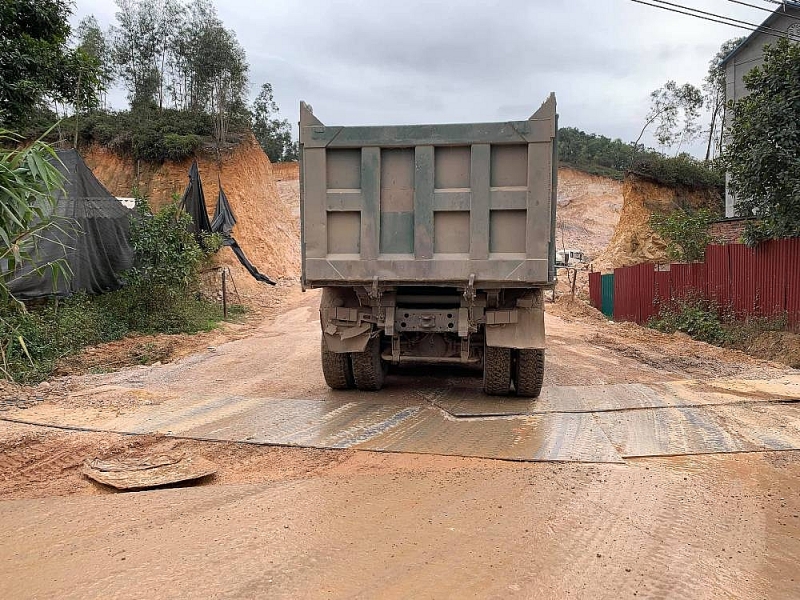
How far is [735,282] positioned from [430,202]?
9187 mm

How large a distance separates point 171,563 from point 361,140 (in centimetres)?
435

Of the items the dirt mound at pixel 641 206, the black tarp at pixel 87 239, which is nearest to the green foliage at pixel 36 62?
the black tarp at pixel 87 239

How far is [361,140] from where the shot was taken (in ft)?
21.0

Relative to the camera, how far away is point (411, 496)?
4.24 m

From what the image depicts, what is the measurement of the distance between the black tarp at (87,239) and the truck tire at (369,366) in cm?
591

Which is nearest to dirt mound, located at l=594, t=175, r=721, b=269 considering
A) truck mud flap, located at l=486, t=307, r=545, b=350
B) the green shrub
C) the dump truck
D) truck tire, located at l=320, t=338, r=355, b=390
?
the green shrub

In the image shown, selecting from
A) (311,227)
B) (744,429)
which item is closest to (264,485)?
(311,227)

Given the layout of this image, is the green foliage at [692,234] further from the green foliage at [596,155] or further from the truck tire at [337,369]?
the green foliage at [596,155]

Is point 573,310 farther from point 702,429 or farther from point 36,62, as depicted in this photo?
point 36,62

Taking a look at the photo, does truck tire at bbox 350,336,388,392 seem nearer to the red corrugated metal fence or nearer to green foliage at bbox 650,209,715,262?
the red corrugated metal fence

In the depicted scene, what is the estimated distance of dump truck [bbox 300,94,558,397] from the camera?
620cm

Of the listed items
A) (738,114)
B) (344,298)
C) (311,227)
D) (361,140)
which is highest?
(738,114)

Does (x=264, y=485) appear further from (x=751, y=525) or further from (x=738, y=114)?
(x=738, y=114)

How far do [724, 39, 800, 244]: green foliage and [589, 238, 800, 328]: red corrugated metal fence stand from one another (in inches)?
16.0
